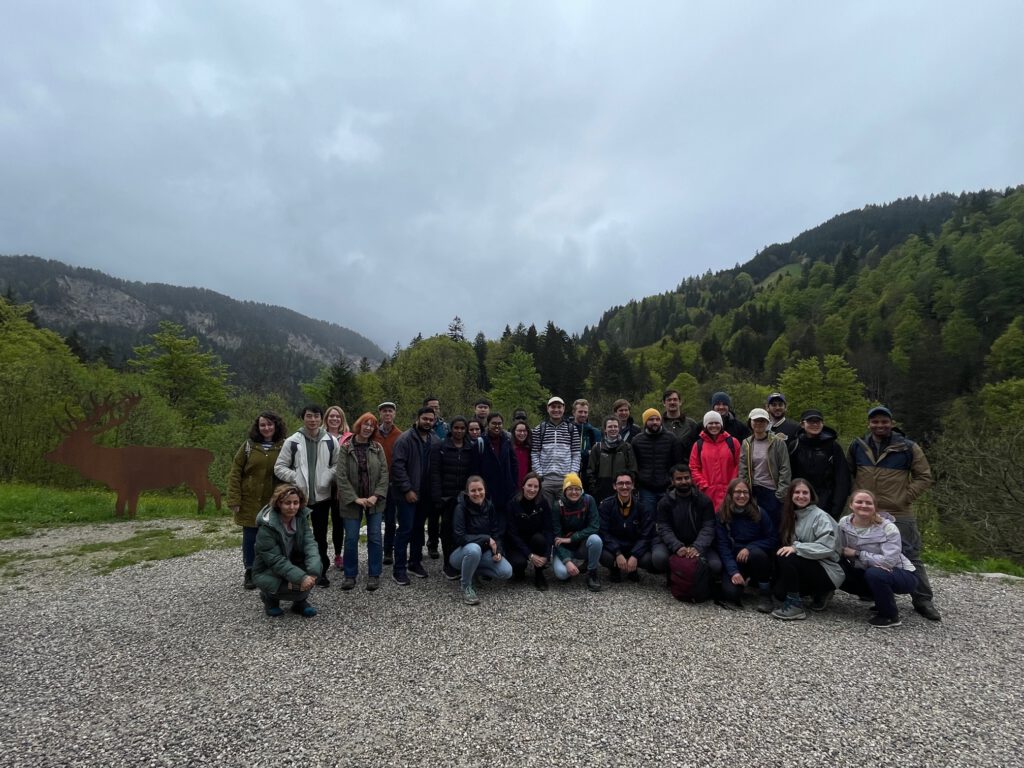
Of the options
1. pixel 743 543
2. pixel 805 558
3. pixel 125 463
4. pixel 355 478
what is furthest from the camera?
pixel 125 463

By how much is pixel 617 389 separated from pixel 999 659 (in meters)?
56.8

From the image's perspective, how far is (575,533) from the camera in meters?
6.57

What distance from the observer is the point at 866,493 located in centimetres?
564

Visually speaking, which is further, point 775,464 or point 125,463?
point 125,463

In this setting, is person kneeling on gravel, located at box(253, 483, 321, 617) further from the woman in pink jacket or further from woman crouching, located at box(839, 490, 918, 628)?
woman crouching, located at box(839, 490, 918, 628)

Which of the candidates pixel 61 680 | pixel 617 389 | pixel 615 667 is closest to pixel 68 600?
pixel 61 680

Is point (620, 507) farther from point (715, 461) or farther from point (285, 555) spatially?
point (285, 555)

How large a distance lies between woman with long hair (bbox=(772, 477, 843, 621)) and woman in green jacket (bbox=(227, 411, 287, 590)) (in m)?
6.31

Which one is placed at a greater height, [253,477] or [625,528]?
[253,477]

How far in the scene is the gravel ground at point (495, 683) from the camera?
10.8 ft

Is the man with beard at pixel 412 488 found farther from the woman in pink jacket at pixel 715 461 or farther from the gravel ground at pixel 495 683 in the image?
the woman in pink jacket at pixel 715 461

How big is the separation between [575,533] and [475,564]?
4.76ft

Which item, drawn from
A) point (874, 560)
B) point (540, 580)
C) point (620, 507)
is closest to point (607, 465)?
point (620, 507)

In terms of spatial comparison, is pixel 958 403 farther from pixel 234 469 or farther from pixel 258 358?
pixel 258 358
